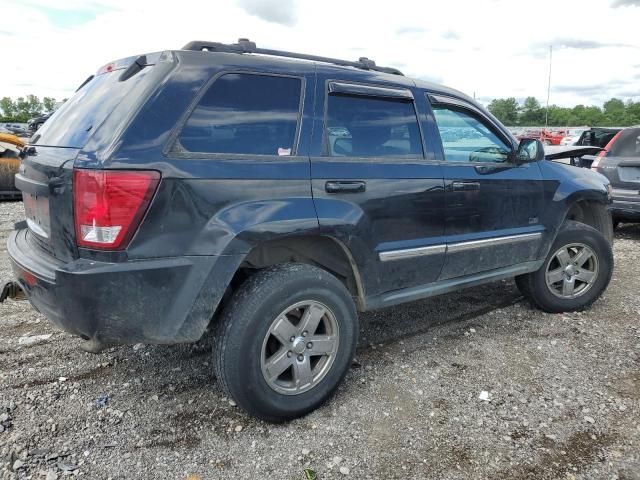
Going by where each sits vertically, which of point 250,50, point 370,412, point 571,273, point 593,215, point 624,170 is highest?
point 250,50

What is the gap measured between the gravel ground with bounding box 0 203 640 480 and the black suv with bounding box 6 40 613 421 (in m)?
0.30

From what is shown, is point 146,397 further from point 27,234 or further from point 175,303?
point 27,234

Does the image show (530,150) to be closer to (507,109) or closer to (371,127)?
(371,127)

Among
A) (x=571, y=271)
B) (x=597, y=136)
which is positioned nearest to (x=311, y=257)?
(x=571, y=271)

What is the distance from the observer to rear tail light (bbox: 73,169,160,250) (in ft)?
7.47

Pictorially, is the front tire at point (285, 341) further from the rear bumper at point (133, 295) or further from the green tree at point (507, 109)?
the green tree at point (507, 109)

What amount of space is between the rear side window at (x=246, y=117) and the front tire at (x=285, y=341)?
0.68m

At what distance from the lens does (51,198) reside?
97.6 inches

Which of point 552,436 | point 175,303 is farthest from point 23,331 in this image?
point 552,436

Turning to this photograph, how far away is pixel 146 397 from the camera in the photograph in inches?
121

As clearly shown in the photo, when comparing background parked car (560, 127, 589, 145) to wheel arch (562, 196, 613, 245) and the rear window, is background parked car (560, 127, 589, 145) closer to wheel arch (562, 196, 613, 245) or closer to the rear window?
wheel arch (562, 196, 613, 245)

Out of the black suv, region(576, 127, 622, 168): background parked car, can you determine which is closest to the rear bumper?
the black suv

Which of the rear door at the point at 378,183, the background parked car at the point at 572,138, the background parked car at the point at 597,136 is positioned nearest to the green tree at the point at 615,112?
the background parked car at the point at 572,138

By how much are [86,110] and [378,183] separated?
167cm
